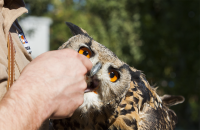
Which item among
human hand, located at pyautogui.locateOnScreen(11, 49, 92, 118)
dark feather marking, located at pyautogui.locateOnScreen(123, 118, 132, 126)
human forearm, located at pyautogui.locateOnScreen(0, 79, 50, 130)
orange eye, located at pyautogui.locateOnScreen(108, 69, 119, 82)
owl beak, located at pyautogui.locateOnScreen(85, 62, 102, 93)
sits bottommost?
human forearm, located at pyautogui.locateOnScreen(0, 79, 50, 130)

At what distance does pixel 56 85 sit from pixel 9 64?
1.09 ft

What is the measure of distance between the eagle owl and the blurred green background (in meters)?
5.41

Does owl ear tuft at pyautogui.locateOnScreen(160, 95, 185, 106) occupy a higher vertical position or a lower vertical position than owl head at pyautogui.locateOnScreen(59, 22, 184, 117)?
higher

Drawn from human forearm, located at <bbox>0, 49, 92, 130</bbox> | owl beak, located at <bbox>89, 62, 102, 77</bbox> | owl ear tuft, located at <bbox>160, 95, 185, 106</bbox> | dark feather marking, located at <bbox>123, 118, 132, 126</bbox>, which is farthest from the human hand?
owl ear tuft, located at <bbox>160, 95, 185, 106</bbox>

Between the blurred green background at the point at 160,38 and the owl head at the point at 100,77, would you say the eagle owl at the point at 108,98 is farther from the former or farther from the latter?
the blurred green background at the point at 160,38

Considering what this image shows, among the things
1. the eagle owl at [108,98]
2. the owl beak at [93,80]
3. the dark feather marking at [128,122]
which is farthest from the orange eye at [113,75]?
the dark feather marking at [128,122]

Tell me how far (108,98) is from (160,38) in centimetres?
1025

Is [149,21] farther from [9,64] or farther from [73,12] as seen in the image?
[9,64]

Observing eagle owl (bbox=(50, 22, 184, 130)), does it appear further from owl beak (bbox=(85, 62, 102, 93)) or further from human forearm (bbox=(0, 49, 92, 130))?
human forearm (bbox=(0, 49, 92, 130))

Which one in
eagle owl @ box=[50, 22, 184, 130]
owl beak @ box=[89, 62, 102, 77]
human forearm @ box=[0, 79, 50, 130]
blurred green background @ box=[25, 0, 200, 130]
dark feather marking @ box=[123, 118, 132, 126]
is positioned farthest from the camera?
blurred green background @ box=[25, 0, 200, 130]

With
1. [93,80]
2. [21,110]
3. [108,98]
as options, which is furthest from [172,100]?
[21,110]

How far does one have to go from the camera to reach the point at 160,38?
11.1 m

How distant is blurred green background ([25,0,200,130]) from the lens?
9156mm

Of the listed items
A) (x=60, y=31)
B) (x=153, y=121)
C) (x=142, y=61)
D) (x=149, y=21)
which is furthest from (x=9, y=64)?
(x=60, y=31)
